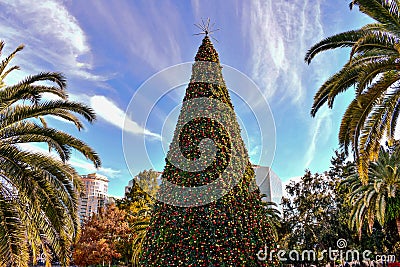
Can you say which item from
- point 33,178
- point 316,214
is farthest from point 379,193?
point 33,178

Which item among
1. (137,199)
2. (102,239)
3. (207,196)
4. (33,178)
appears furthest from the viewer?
(137,199)

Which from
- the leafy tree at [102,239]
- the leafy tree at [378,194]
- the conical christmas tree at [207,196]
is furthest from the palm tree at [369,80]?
the leafy tree at [102,239]

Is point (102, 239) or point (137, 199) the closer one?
point (102, 239)

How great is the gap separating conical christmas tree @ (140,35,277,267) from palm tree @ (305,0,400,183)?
2.98 m

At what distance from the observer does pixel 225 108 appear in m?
10.0

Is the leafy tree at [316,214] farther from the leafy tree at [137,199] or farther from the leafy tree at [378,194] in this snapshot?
the leafy tree at [137,199]

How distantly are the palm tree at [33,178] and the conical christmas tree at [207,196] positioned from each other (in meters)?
2.27

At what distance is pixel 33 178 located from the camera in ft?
22.5

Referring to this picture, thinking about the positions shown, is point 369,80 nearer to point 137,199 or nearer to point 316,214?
point 316,214

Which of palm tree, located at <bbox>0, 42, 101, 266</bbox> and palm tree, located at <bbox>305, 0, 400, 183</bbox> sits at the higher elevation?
palm tree, located at <bbox>305, 0, 400, 183</bbox>

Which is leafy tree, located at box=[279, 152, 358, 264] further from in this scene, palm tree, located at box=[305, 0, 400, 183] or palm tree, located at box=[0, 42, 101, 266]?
palm tree, located at box=[0, 42, 101, 266]

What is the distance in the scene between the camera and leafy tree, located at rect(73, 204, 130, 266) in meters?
26.4

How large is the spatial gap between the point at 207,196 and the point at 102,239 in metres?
21.3

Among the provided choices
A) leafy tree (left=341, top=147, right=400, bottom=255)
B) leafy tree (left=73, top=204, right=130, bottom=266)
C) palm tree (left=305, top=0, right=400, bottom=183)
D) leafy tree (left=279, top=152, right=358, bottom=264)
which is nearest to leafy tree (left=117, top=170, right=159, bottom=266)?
leafy tree (left=73, top=204, right=130, bottom=266)
